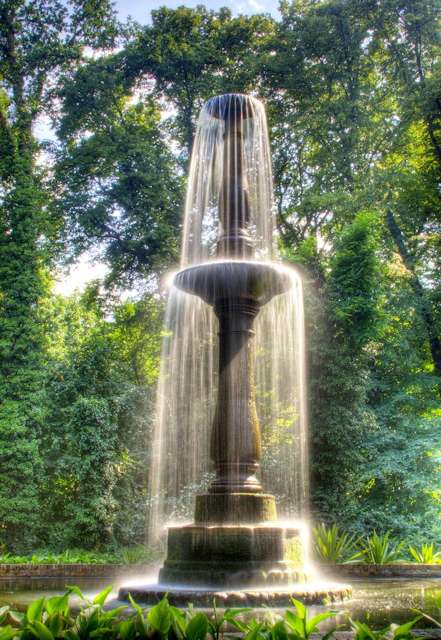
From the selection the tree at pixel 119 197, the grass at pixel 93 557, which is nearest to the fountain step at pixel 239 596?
the grass at pixel 93 557

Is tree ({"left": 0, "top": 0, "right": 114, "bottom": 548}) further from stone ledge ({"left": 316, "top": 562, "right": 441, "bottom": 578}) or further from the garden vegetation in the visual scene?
stone ledge ({"left": 316, "top": 562, "right": 441, "bottom": 578})

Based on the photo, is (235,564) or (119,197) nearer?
(235,564)

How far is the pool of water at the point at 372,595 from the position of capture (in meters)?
5.11

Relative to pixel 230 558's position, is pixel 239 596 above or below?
below

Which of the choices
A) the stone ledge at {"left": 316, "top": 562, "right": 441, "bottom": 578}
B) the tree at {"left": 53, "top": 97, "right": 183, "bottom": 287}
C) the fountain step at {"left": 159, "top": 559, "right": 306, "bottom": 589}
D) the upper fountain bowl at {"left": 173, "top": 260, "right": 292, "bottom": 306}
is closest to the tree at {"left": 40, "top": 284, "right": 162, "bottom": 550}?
the tree at {"left": 53, "top": 97, "right": 183, "bottom": 287}

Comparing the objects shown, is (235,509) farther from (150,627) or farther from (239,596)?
(150,627)

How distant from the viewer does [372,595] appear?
6867mm

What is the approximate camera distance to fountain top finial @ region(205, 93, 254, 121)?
28.2 ft

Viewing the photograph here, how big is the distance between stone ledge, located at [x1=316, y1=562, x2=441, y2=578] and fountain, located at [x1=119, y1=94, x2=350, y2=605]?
135 inches

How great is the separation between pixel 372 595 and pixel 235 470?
2.01 meters

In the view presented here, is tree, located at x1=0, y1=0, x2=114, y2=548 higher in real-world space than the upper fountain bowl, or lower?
higher

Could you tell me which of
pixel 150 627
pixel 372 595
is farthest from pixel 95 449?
pixel 150 627

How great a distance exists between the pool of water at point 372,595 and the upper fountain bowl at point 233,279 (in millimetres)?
3446

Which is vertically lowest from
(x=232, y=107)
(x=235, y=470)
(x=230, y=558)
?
(x=230, y=558)
